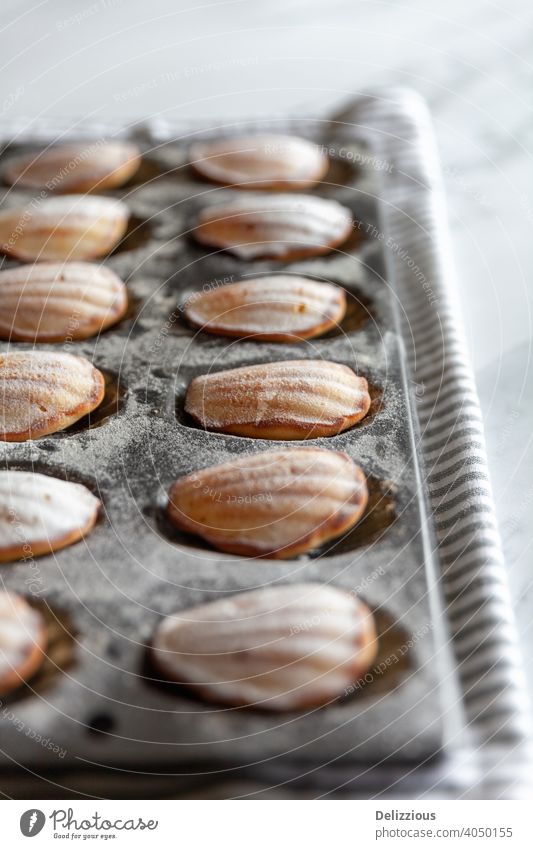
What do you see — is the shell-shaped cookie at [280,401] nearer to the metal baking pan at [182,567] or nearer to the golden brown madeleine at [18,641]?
the metal baking pan at [182,567]

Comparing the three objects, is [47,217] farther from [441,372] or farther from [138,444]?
[441,372]

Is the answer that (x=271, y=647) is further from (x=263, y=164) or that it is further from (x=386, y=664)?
(x=263, y=164)

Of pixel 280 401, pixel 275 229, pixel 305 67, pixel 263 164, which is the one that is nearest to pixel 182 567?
pixel 280 401

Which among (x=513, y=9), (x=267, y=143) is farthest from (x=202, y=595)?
(x=513, y=9)

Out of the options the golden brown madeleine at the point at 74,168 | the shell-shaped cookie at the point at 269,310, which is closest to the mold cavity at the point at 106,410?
the shell-shaped cookie at the point at 269,310

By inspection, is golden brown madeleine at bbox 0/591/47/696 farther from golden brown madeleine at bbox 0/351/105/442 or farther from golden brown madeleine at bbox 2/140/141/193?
golden brown madeleine at bbox 2/140/141/193
